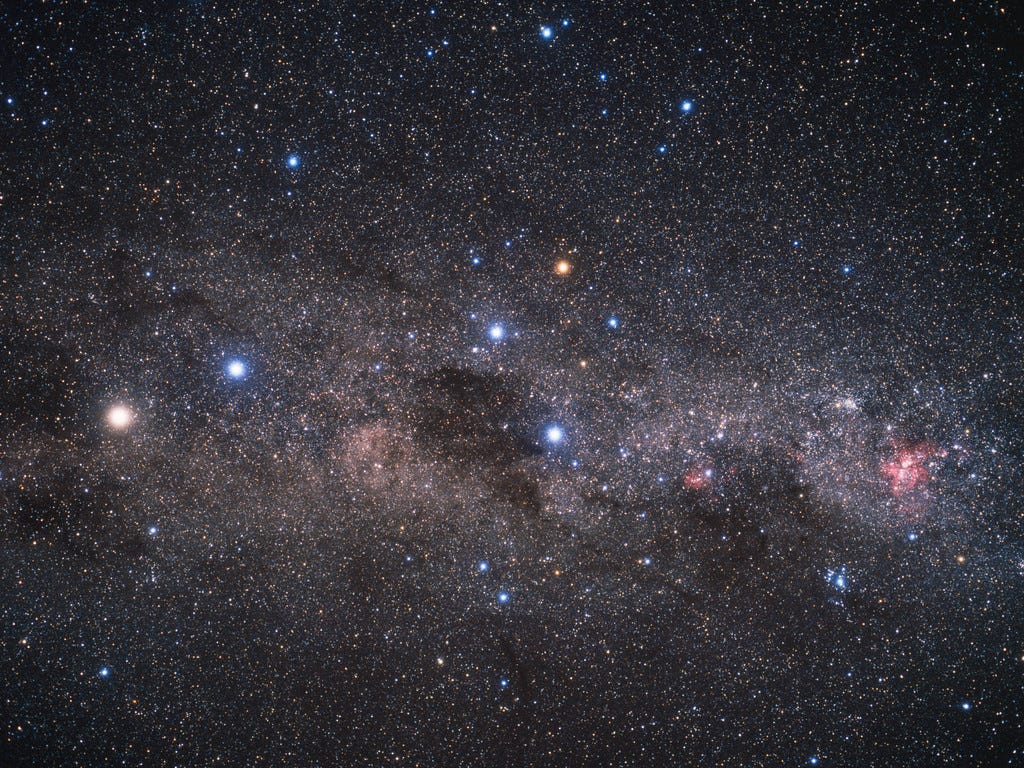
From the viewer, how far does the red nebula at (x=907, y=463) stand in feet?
9.07

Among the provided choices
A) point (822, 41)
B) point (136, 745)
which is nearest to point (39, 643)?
point (136, 745)

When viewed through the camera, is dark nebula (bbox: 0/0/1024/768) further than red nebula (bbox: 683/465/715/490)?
No

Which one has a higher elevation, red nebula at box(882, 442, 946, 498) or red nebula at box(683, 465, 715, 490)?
red nebula at box(882, 442, 946, 498)

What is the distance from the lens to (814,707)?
2.91m

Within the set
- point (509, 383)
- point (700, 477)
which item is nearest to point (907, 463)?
point (700, 477)

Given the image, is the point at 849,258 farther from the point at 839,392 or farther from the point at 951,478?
the point at 951,478

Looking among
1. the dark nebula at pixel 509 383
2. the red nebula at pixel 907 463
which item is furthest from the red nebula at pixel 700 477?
the red nebula at pixel 907 463

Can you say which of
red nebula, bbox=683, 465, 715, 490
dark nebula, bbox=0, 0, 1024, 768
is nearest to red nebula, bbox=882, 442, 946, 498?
dark nebula, bbox=0, 0, 1024, 768

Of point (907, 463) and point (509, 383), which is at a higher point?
point (509, 383)

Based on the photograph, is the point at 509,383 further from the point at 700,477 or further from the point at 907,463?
the point at 907,463

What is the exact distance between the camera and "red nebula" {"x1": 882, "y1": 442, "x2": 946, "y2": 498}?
2.76 metres

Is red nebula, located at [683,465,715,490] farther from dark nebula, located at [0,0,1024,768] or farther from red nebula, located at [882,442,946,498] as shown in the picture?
red nebula, located at [882,442,946,498]

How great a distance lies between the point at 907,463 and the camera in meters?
2.77

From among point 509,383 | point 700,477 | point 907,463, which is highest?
point 509,383
